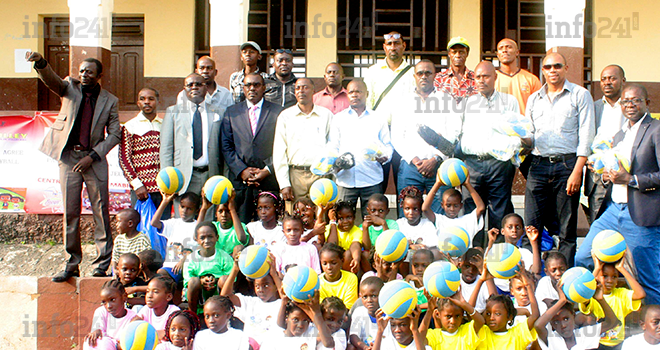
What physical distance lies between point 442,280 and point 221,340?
1.50 meters

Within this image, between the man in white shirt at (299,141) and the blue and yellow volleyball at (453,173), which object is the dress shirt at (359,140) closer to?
the man in white shirt at (299,141)

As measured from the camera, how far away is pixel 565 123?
498 cm

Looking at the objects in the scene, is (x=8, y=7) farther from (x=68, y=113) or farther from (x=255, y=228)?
(x=255, y=228)

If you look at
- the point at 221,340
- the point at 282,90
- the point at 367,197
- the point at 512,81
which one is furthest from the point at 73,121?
the point at 512,81

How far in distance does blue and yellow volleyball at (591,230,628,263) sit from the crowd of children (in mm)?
92

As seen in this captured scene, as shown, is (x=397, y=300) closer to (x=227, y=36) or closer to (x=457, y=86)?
(x=457, y=86)

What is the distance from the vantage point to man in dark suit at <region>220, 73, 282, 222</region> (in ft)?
17.4

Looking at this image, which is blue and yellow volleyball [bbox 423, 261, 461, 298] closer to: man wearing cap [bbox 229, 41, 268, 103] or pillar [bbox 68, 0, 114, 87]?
man wearing cap [bbox 229, 41, 268, 103]

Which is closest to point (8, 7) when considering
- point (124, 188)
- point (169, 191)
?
point (124, 188)

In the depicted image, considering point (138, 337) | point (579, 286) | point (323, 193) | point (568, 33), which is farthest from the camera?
point (568, 33)

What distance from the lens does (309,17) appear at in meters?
8.80

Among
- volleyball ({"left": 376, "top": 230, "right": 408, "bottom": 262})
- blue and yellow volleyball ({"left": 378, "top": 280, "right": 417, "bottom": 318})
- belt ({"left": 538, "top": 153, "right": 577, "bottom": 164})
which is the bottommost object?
blue and yellow volleyball ({"left": 378, "top": 280, "right": 417, "bottom": 318})

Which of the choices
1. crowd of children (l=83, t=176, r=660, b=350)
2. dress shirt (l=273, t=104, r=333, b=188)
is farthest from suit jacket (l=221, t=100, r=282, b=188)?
crowd of children (l=83, t=176, r=660, b=350)

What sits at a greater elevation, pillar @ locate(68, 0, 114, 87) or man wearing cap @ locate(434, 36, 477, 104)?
pillar @ locate(68, 0, 114, 87)
